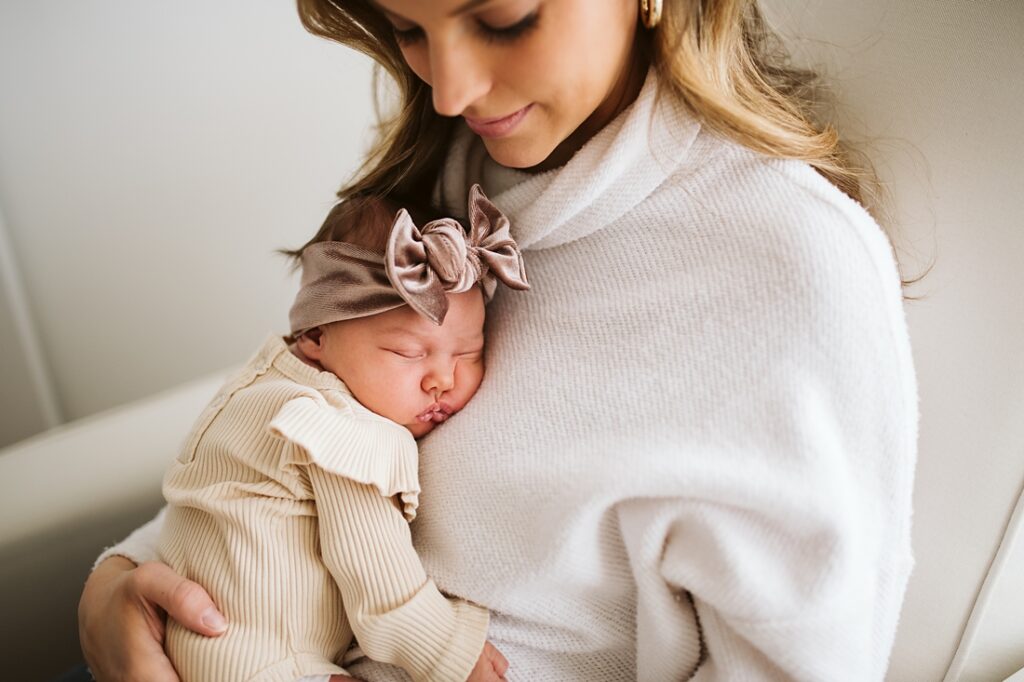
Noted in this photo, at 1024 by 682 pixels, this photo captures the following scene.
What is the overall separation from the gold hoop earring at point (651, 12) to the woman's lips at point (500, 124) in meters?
0.15

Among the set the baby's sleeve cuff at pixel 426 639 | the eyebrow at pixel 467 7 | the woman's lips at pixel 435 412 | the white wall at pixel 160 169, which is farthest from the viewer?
the white wall at pixel 160 169

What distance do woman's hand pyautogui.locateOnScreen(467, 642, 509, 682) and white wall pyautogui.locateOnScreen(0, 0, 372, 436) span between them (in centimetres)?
115

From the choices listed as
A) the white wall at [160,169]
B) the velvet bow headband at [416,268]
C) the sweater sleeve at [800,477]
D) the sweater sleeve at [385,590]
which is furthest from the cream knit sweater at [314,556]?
the white wall at [160,169]

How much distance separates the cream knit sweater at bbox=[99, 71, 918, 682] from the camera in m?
0.68

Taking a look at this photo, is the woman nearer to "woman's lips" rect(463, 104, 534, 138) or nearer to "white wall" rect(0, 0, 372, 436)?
"woman's lips" rect(463, 104, 534, 138)

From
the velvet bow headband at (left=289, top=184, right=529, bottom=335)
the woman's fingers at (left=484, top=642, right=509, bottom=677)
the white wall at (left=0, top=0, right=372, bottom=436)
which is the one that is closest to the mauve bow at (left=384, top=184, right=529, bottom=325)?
the velvet bow headband at (left=289, top=184, right=529, bottom=335)

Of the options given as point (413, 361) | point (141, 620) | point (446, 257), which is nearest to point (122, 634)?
point (141, 620)

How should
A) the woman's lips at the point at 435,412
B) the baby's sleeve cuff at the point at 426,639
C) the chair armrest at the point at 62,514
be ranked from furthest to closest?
the chair armrest at the point at 62,514
the woman's lips at the point at 435,412
the baby's sleeve cuff at the point at 426,639

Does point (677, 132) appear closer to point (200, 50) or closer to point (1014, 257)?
point (1014, 257)

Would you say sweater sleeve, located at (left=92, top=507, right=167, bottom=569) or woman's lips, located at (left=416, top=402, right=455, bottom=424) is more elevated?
woman's lips, located at (left=416, top=402, right=455, bottom=424)

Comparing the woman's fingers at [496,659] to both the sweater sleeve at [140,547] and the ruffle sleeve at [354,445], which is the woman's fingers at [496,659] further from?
the sweater sleeve at [140,547]

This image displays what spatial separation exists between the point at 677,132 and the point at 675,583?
0.45 meters

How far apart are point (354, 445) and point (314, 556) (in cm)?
14

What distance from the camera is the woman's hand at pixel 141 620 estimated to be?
2.52 ft
